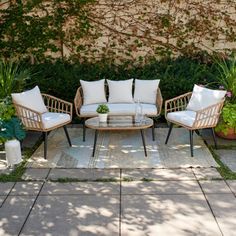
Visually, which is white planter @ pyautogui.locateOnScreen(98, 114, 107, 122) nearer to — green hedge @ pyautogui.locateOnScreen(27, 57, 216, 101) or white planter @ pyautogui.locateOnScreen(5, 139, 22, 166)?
white planter @ pyautogui.locateOnScreen(5, 139, 22, 166)

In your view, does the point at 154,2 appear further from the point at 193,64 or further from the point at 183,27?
the point at 193,64

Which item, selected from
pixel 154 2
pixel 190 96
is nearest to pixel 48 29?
pixel 154 2

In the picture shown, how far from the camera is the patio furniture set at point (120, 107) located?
181 inches

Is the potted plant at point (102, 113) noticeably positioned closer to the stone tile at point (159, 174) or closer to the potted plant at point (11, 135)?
the stone tile at point (159, 174)

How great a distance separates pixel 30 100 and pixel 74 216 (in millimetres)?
2125

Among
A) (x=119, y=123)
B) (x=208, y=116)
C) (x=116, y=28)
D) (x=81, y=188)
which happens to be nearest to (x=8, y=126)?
(x=81, y=188)

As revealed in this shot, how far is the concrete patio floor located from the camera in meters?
3.03

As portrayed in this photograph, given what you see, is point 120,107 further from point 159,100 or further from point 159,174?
point 159,174

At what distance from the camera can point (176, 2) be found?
6672 mm

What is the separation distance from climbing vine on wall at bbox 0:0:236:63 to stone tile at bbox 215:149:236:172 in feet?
8.76

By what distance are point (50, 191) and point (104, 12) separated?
13.2 ft

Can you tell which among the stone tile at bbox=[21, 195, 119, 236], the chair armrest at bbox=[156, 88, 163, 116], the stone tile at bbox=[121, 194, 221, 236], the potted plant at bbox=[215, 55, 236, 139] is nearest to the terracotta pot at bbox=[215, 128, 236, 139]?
the potted plant at bbox=[215, 55, 236, 139]

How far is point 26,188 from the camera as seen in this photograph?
3.77 m

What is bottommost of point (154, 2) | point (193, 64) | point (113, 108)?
point (113, 108)
